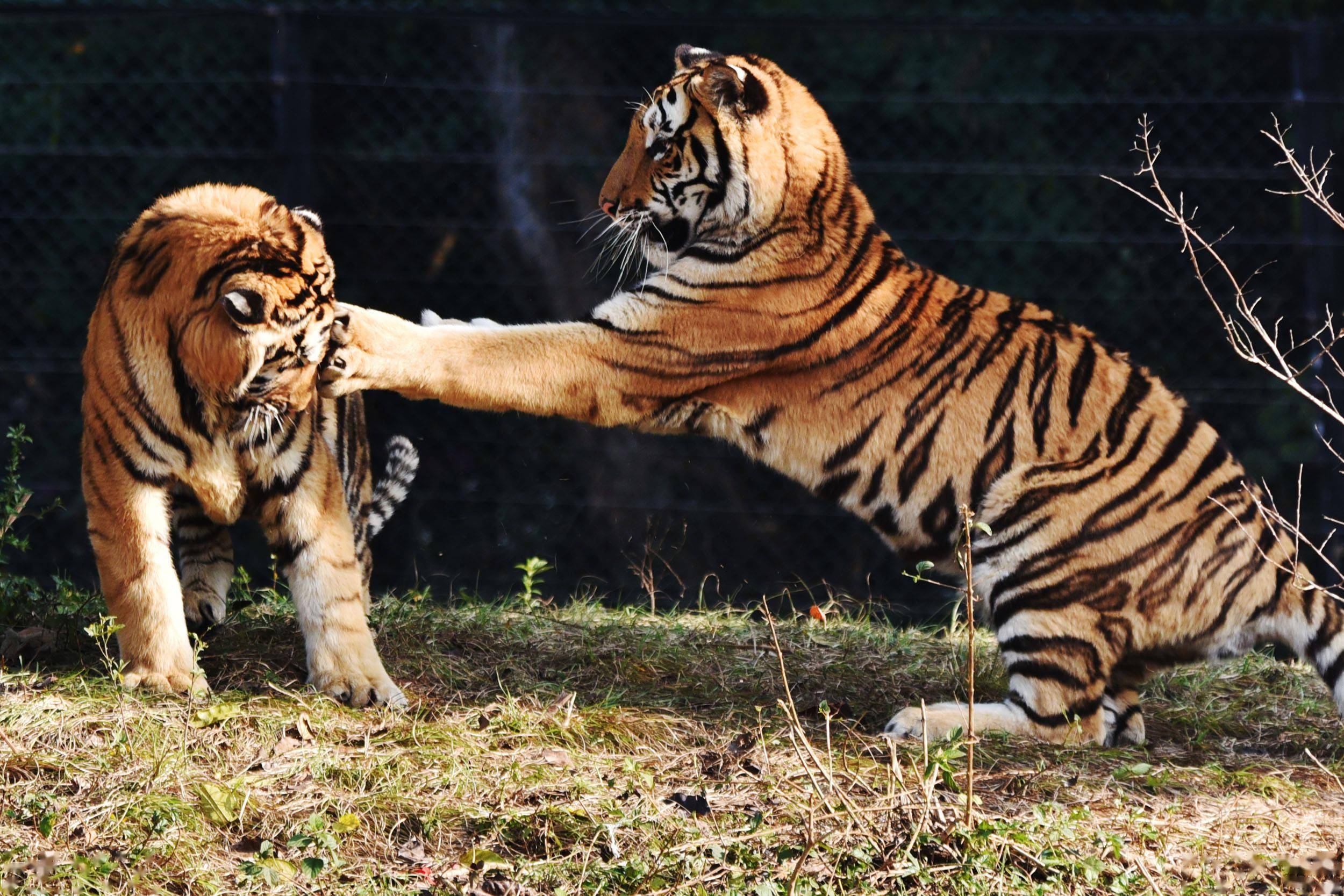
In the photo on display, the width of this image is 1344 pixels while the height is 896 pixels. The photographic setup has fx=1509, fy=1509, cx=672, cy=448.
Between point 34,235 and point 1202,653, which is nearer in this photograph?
point 1202,653

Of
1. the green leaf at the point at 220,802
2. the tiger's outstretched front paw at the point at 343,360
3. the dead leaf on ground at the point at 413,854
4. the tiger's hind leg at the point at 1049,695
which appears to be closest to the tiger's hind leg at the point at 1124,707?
the tiger's hind leg at the point at 1049,695

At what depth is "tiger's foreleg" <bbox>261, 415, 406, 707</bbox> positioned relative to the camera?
10.9 ft

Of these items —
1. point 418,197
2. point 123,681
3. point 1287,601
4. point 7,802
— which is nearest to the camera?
point 7,802

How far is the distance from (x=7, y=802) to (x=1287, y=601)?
2745mm

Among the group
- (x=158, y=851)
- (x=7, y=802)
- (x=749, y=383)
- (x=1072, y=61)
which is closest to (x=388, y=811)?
(x=158, y=851)

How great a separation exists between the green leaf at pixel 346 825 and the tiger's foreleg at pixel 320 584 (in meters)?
0.61

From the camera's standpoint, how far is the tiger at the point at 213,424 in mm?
3184

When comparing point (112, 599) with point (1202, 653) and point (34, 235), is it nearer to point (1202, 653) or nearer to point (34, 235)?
point (1202, 653)

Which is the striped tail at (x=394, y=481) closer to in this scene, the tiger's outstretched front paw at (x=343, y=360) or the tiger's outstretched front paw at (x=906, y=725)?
the tiger's outstretched front paw at (x=343, y=360)

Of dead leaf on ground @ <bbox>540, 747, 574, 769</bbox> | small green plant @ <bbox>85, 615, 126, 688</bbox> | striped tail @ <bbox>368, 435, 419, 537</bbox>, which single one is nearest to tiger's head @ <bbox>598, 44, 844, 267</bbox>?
striped tail @ <bbox>368, 435, 419, 537</bbox>

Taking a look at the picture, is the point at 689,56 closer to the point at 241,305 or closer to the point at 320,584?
the point at 241,305

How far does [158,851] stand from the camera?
2561 millimetres

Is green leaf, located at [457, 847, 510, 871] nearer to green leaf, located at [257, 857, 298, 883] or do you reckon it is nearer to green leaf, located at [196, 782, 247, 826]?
green leaf, located at [257, 857, 298, 883]

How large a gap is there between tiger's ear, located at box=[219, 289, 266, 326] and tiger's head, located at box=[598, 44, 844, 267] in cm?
103
